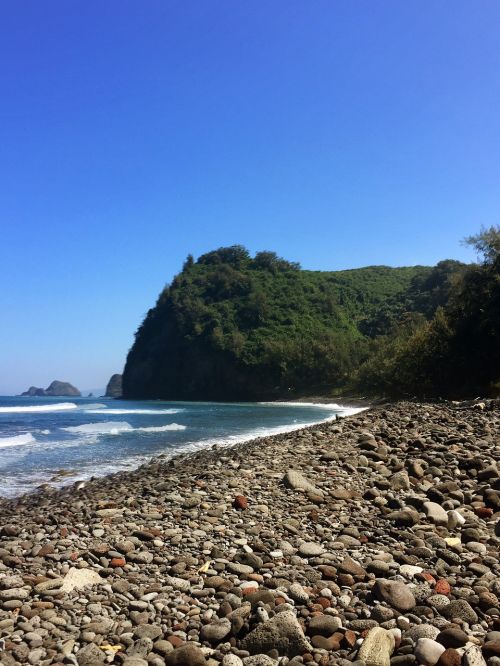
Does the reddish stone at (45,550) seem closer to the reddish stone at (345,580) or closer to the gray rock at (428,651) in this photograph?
the reddish stone at (345,580)

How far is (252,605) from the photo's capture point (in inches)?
185

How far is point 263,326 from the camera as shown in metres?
105

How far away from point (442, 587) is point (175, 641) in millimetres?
2521

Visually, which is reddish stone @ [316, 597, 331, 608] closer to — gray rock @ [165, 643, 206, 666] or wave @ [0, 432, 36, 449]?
gray rock @ [165, 643, 206, 666]

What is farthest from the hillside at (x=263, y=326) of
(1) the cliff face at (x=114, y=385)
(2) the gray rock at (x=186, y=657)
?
(2) the gray rock at (x=186, y=657)

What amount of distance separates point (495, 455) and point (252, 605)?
710 centimetres

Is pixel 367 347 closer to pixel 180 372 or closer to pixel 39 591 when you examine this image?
pixel 180 372

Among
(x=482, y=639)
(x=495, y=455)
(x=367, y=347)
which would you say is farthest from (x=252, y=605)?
(x=367, y=347)

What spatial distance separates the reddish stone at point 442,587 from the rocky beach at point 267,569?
0.02 meters

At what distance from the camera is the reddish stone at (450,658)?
3.68m

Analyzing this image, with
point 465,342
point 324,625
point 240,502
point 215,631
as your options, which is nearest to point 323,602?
point 324,625

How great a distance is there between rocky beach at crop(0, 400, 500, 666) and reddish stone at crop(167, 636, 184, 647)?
17 millimetres

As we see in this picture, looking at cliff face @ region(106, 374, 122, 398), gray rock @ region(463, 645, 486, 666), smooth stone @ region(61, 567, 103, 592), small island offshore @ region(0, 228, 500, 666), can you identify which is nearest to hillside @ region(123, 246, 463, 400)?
small island offshore @ region(0, 228, 500, 666)

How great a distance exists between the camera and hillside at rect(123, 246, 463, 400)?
8900 centimetres
